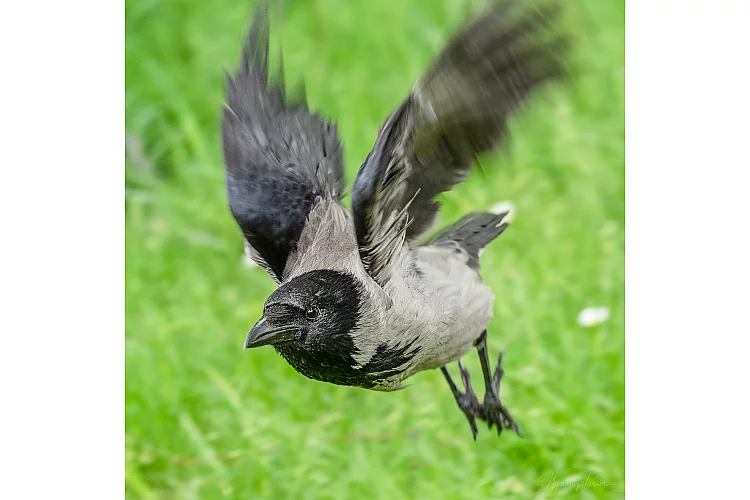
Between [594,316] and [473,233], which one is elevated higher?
[594,316]

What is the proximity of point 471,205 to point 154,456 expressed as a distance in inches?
38.5

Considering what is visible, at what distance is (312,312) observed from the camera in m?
1.33

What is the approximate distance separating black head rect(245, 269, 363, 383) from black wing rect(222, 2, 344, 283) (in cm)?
11

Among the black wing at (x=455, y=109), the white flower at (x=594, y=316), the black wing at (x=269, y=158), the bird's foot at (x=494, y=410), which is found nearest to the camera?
the black wing at (x=455, y=109)

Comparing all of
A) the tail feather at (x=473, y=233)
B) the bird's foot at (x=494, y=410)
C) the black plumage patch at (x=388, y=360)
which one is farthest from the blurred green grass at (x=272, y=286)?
the black plumage patch at (x=388, y=360)

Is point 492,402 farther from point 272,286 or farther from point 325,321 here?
point 272,286

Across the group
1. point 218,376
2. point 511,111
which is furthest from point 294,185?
point 218,376

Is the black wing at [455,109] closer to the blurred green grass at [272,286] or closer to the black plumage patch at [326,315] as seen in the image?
the black plumage patch at [326,315]

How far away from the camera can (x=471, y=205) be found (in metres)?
2.48

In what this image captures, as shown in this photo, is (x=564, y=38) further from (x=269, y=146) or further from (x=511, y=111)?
(x=269, y=146)

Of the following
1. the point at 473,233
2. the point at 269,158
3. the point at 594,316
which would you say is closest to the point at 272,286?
the point at 594,316

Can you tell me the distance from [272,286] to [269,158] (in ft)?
3.79

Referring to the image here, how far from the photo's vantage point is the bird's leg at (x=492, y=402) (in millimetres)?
1637

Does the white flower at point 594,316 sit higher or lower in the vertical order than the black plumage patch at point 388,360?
higher
